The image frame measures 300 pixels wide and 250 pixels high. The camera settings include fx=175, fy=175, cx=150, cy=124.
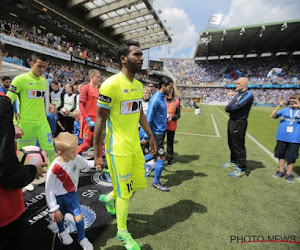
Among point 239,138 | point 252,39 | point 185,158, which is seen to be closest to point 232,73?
point 252,39

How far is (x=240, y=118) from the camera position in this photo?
4.40m

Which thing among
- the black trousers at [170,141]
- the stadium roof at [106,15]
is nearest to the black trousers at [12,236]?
the black trousers at [170,141]

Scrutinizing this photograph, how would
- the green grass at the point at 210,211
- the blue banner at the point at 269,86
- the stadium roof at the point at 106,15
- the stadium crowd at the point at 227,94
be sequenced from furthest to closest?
the stadium crowd at the point at 227,94 → the blue banner at the point at 269,86 → the stadium roof at the point at 106,15 → the green grass at the point at 210,211

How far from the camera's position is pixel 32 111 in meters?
3.41

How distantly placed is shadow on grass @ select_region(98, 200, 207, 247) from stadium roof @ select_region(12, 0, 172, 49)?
895 inches

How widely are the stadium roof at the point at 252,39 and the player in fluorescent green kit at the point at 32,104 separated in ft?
147

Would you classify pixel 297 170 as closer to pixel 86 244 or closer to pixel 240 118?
pixel 240 118

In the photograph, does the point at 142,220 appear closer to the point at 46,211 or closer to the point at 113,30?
the point at 46,211

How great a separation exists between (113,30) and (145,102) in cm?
2832

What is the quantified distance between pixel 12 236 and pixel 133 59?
6.36ft

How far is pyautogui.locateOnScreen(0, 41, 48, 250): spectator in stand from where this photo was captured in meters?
1.03

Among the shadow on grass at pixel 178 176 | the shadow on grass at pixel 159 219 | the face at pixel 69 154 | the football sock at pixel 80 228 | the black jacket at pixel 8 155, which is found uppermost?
the black jacket at pixel 8 155

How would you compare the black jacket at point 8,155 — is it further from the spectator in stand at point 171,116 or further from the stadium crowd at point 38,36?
the stadium crowd at point 38,36

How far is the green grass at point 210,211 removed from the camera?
2.37m
